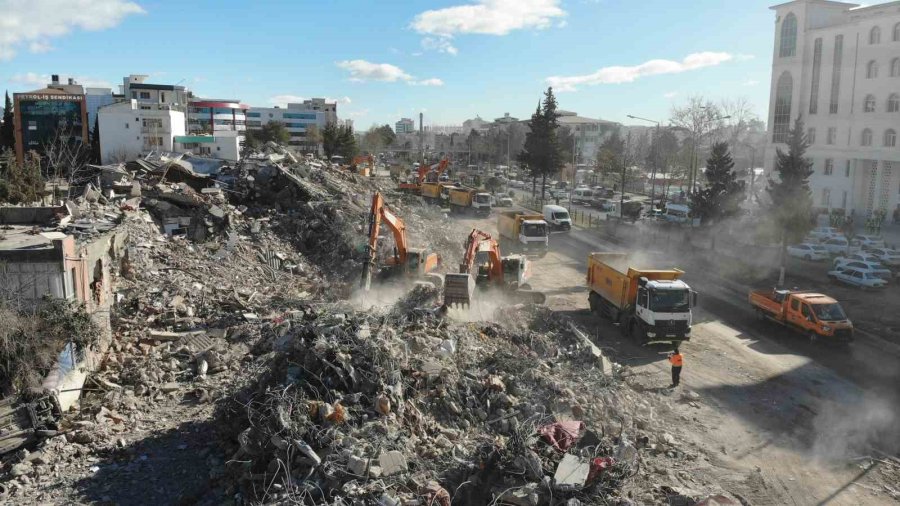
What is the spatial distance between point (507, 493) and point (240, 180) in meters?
25.2

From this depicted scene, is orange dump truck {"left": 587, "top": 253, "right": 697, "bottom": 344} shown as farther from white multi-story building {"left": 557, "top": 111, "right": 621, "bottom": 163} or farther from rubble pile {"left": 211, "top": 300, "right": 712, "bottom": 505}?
white multi-story building {"left": 557, "top": 111, "right": 621, "bottom": 163}

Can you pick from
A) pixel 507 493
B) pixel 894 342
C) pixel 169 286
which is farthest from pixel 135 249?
pixel 894 342

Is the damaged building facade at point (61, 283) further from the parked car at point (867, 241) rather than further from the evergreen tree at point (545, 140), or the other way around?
the evergreen tree at point (545, 140)

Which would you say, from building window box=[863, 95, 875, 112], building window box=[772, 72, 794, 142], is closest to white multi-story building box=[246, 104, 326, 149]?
building window box=[772, 72, 794, 142]

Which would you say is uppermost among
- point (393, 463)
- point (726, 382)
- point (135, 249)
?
point (135, 249)

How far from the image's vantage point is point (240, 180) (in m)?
31.3

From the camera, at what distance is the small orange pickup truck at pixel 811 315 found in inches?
760

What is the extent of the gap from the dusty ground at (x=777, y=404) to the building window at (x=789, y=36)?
3303 centimetres

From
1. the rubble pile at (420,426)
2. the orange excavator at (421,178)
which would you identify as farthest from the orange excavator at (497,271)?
the orange excavator at (421,178)

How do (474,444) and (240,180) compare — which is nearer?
(474,444)

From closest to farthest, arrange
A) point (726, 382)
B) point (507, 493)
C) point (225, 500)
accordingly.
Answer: point (507, 493), point (225, 500), point (726, 382)

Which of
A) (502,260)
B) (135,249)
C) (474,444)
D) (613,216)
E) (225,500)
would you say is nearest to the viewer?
(225,500)

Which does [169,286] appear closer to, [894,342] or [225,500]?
[225,500]

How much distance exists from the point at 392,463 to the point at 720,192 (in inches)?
1192
